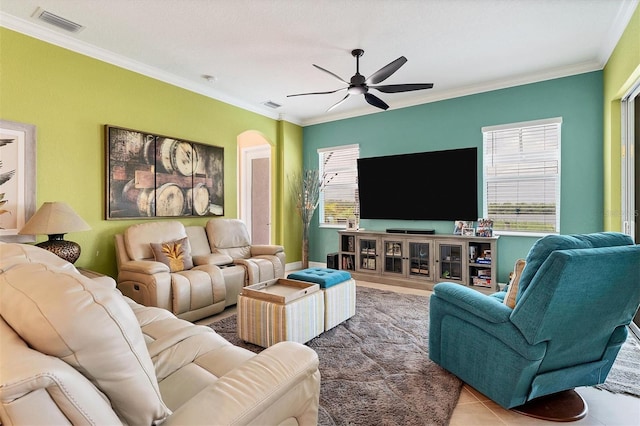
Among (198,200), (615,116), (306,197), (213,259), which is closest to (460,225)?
(615,116)

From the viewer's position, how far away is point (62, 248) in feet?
9.53

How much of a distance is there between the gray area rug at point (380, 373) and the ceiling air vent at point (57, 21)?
10.3 ft

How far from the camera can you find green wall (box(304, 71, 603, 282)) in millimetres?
3885

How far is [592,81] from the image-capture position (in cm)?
386

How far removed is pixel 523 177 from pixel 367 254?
241cm

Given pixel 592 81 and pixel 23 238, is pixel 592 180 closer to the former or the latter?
pixel 592 81

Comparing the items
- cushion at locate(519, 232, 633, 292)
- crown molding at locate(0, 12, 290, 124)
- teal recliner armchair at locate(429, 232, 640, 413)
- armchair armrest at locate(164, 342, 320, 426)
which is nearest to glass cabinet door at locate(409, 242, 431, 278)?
teal recliner armchair at locate(429, 232, 640, 413)

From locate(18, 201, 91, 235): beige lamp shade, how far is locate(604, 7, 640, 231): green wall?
5.05 m

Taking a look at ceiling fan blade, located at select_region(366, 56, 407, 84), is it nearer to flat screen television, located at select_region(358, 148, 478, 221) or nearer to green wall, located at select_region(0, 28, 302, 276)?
flat screen television, located at select_region(358, 148, 478, 221)

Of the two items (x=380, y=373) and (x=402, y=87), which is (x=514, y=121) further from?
(x=380, y=373)

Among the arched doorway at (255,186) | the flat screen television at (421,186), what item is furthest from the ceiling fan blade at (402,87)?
the arched doorway at (255,186)

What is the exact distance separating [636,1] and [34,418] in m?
4.22

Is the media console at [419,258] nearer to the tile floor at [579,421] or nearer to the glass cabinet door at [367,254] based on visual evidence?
the glass cabinet door at [367,254]

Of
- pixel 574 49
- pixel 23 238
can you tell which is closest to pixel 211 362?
pixel 23 238
